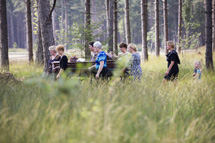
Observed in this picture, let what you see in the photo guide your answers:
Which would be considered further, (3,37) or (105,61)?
(3,37)

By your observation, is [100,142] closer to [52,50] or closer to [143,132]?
[143,132]

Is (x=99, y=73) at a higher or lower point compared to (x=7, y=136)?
higher

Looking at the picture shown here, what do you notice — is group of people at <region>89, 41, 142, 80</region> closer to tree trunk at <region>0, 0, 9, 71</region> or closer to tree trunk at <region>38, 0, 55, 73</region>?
tree trunk at <region>38, 0, 55, 73</region>

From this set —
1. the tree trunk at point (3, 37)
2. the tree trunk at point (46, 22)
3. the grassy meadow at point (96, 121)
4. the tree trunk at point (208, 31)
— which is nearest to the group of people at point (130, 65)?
the tree trunk at point (46, 22)

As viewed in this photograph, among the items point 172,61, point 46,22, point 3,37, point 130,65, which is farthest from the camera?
point 3,37

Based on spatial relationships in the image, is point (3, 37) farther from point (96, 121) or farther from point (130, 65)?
point (96, 121)

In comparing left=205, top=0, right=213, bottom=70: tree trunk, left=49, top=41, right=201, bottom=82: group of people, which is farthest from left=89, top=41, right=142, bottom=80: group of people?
left=205, top=0, right=213, bottom=70: tree trunk

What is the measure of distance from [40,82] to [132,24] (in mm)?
77630

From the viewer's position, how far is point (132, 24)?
256 ft

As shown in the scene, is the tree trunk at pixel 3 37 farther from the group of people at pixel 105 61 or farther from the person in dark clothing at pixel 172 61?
the person in dark clothing at pixel 172 61

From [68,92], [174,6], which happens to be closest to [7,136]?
[68,92]

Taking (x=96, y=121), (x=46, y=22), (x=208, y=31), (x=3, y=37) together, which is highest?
(x=46, y=22)

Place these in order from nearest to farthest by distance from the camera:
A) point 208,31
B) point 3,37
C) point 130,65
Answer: point 130,65, point 208,31, point 3,37

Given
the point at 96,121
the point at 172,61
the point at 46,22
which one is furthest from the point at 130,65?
the point at 96,121
